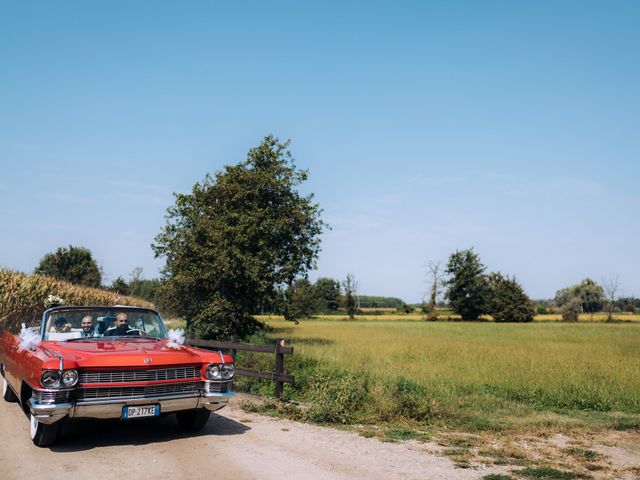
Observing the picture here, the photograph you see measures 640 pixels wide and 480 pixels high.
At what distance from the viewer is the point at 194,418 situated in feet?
24.2

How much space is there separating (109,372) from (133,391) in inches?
15.1

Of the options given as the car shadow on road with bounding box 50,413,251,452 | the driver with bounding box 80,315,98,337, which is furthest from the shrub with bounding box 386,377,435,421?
the driver with bounding box 80,315,98,337

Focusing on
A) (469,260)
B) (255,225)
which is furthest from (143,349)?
(469,260)

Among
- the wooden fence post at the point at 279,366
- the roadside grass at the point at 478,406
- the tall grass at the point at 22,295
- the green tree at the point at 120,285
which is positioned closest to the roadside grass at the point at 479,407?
the roadside grass at the point at 478,406

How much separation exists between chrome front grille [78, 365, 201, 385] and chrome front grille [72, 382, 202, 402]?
0.09 m

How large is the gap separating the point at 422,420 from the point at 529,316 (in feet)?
255

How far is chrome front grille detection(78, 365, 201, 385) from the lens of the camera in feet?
19.8

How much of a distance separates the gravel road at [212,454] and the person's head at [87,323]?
1.46 meters

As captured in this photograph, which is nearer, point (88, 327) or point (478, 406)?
point (88, 327)

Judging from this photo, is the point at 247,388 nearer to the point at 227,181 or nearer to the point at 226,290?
the point at 226,290

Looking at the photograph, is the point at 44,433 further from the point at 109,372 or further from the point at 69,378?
the point at 109,372

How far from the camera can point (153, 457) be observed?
5980 millimetres

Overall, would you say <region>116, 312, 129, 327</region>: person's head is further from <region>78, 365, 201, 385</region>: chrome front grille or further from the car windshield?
<region>78, 365, 201, 385</region>: chrome front grille

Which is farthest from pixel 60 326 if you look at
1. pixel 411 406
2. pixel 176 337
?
pixel 411 406
